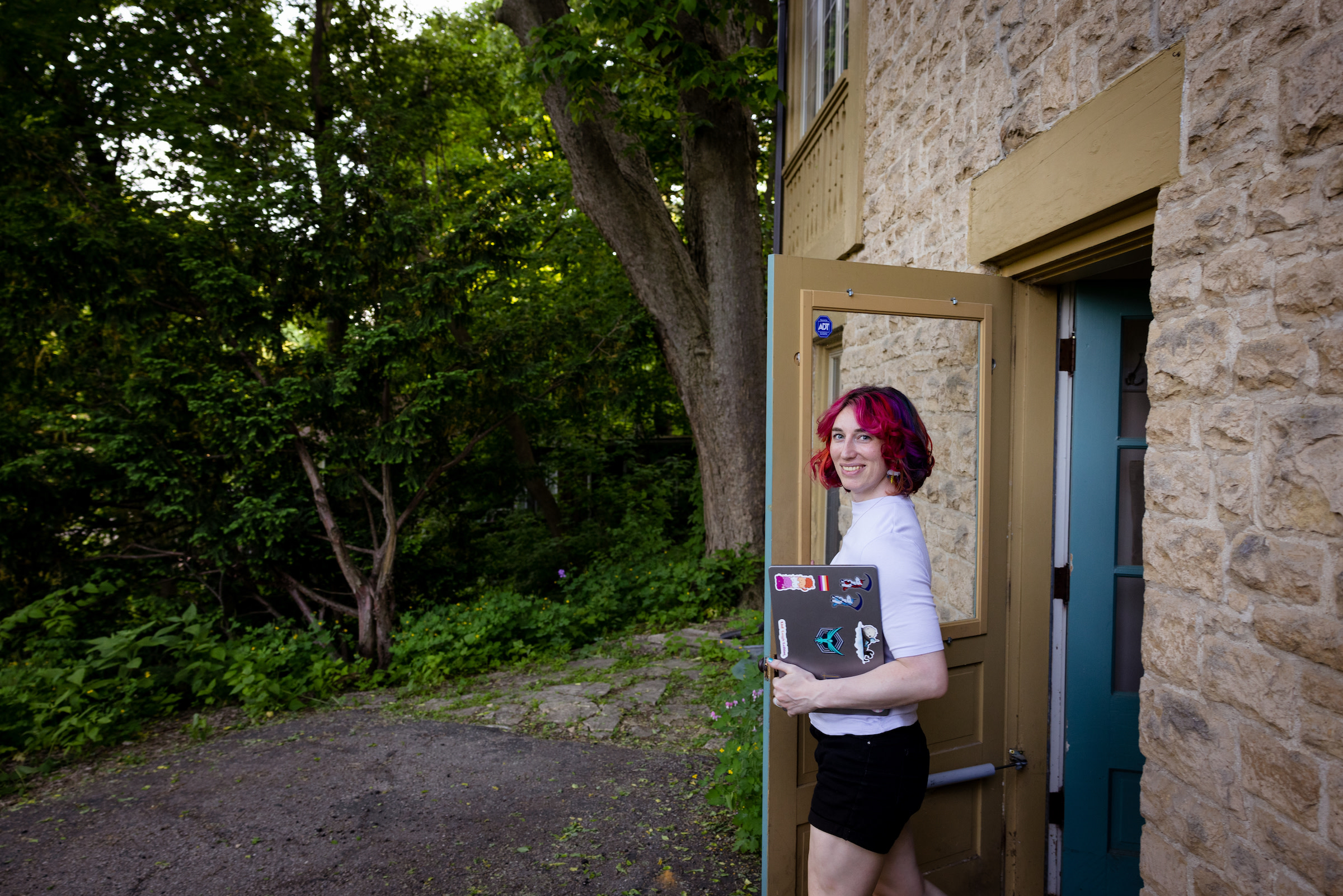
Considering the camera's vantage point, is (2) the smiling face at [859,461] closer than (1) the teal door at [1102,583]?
Yes

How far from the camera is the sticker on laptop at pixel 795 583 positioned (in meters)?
1.94

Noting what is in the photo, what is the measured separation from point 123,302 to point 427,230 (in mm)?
2475

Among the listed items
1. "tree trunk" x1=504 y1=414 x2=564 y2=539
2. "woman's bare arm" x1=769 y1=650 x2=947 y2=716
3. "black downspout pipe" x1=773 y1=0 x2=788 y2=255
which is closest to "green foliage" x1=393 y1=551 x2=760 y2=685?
"tree trunk" x1=504 y1=414 x2=564 y2=539

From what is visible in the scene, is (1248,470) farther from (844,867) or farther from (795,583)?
(844,867)

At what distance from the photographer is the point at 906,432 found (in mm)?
2008

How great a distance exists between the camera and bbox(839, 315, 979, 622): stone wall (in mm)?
3076

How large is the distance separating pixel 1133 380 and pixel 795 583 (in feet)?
6.23

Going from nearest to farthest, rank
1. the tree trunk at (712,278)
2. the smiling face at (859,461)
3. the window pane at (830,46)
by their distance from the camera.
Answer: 1. the smiling face at (859,461)
2. the window pane at (830,46)
3. the tree trunk at (712,278)

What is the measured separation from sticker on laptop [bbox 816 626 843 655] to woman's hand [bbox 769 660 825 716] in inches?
3.2

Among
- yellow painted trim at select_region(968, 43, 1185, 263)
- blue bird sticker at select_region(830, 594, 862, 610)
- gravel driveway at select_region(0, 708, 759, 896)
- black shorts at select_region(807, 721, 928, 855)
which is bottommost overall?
gravel driveway at select_region(0, 708, 759, 896)

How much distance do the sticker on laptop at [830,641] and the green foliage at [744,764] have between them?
1314 millimetres

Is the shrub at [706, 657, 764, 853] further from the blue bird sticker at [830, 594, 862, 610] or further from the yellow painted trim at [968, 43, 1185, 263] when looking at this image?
the yellow painted trim at [968, 43, 1185, 263]

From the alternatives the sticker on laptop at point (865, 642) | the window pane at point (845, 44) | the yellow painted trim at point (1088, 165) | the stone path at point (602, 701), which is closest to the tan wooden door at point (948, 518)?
the yellow painted trim at point (1088, 165)

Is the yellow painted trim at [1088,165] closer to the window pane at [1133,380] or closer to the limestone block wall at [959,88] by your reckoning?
the limestone block wall at [959,88]
